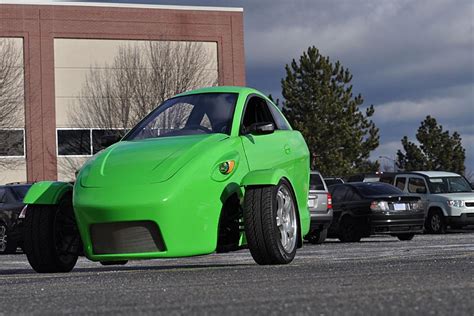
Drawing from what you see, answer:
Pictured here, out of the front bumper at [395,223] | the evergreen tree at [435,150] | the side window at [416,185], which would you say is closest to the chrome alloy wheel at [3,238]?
the front bumper at [395,223]

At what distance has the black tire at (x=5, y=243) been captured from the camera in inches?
785

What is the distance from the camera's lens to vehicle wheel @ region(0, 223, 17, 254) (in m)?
20.0

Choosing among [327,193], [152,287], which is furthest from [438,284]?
[327,193]

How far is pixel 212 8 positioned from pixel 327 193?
3173 centimetres

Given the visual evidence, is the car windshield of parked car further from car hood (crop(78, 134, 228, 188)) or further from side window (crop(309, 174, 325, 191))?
car hood (crop(78, 134, 228, 188))

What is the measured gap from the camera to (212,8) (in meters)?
51.8

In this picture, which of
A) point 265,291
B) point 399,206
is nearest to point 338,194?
point 399,206

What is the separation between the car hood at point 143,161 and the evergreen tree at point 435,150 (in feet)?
230

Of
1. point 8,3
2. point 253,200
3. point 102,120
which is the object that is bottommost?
point 253,200

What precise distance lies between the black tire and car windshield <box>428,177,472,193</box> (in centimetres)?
1169

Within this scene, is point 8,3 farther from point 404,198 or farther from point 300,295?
point 300,295

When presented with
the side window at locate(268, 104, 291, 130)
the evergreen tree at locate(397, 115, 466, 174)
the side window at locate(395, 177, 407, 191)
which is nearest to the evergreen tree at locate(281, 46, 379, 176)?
the evergreen tree at locate(397, 115, 466, 174)

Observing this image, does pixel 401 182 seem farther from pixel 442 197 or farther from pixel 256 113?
pixel 256 113

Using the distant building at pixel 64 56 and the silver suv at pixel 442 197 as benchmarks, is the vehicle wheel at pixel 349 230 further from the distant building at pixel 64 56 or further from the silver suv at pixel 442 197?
the distant building at pixel 64 56
